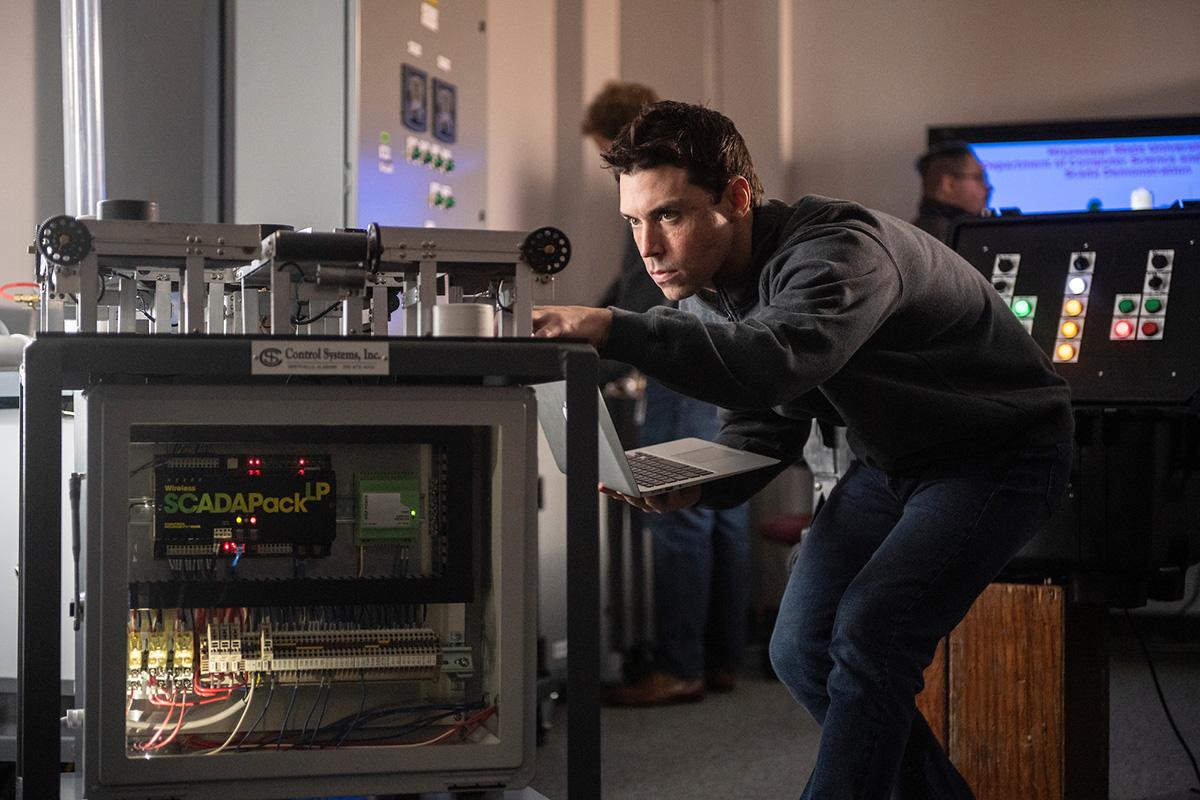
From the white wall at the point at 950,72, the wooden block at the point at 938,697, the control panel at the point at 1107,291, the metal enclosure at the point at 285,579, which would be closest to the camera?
the metal enclosure at the point at 285,579

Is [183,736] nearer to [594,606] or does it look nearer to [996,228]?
[594,606]

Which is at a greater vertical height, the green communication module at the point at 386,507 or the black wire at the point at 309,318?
the black wire at the point at 309,318

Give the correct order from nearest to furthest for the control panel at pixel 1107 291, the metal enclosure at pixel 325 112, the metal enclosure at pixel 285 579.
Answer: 1. the metal enclosure at pixel 285 579
2. the control panel at pixel 1107 291
3. the metal enclosure at pixel 325 112

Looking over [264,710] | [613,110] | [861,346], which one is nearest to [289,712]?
[264,710]

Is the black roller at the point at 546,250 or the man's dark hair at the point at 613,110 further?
the man's dark hair at the point at 613,110

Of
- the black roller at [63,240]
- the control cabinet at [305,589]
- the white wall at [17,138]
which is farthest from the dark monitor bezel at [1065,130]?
the black roller at [63,240]

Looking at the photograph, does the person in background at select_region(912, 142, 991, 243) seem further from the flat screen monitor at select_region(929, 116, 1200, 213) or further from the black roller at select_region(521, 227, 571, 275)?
the black roller at select_region(521, 227, 571, 275)

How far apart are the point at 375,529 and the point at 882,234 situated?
0.76m

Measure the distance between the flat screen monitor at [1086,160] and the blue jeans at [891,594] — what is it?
126 inches

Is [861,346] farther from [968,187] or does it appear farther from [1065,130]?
[1065,130]

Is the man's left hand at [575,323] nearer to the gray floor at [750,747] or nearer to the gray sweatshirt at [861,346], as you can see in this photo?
the gray sweatshirt at [861,346]

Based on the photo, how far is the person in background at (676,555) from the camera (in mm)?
3689

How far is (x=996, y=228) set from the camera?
2846 mm

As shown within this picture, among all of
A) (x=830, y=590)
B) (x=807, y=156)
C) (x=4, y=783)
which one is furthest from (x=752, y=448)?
(x=807, y=156)
